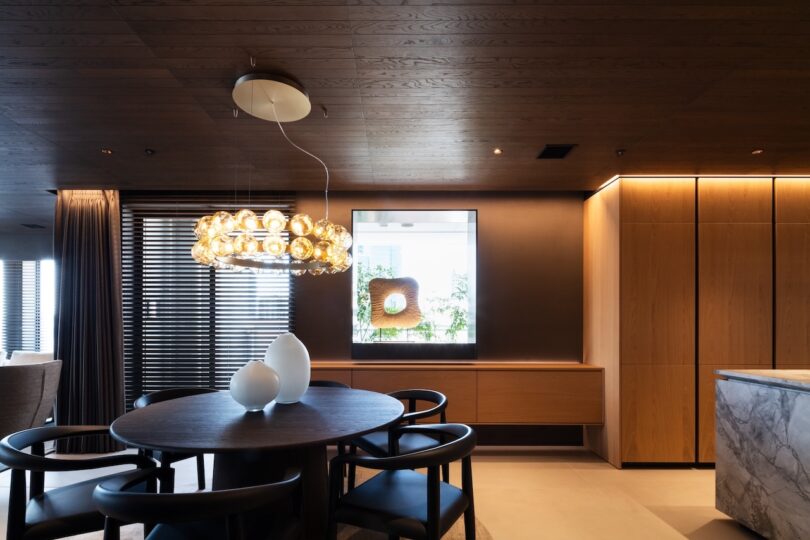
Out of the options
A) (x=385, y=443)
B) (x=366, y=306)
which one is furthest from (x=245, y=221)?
(x=366, y=306)

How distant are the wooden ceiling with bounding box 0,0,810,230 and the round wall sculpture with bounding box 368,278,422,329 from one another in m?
1.23

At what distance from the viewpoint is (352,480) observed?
303 cm

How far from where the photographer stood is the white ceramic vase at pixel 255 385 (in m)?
2.35

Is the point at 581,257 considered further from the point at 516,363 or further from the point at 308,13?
the point at 308,13

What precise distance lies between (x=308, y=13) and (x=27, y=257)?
7.99m

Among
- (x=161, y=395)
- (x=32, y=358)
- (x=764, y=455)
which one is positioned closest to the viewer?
(x=764, y=455)

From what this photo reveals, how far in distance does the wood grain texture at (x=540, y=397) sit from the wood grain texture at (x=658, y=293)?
1.58 ft

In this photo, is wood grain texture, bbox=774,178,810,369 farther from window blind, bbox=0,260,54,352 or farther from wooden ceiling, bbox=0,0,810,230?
window blind, bbox=0,260,54,352

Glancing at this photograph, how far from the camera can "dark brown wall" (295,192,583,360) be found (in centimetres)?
452

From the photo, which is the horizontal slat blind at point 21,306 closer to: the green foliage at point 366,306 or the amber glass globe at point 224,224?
the green foliage at point 366,306

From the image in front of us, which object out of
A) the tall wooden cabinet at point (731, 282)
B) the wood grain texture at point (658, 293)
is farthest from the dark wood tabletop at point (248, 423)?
the tall wooden cabinet at point (731, 282)

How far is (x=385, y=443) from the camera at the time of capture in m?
2.79

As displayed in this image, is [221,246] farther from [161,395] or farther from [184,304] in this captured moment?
[184,304]

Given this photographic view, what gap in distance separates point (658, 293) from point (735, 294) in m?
0.66
